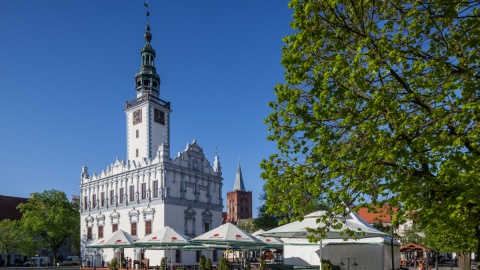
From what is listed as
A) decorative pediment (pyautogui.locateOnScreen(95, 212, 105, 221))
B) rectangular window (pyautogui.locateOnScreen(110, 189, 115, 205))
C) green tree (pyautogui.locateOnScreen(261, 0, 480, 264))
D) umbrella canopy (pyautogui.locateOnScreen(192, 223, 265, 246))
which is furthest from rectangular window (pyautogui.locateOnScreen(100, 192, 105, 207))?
green tree (pyautogui.locateOnScreen(261, 0, 480, 264))

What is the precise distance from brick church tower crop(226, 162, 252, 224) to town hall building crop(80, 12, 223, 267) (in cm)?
7588

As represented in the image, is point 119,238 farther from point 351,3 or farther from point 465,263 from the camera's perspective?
point 351,3

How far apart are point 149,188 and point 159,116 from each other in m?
9.39

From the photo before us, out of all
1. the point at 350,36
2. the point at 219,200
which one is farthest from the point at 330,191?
the point at 219,200

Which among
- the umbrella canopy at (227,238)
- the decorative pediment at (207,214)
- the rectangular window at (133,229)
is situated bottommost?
the rectangular window at (133,229)

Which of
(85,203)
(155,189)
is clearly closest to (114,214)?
(85,203)

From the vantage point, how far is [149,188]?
49.8 m

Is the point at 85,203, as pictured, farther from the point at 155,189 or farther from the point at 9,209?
the point at 9,209

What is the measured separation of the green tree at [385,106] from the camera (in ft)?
26.7

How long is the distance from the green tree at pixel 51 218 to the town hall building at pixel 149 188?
10.3 feet

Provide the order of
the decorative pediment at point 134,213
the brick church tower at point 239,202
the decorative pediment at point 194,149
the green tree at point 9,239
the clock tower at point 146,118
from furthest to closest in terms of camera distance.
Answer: the brick church tower at point 239,202 → the green tree at point 9,239 → the clock tower at point 146,118 → the decorative pediment at point 194,149 → the decorative pediment at point 134,213

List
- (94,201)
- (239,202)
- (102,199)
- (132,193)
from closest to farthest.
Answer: (132,193) → (102,199) → (94,201) → (239,202)

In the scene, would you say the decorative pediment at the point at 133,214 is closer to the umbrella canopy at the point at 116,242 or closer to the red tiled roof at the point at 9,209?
the umbrella canopy at the point at 116,242

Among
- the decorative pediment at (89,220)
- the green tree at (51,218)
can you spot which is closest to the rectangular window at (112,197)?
the decorative pediment at (89,220)
